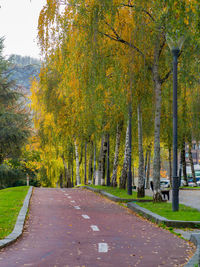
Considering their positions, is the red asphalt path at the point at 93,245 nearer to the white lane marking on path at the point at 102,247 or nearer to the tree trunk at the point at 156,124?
the white lane marking on path at the point at 102,247

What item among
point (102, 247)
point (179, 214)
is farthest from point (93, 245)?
point (179, 214)

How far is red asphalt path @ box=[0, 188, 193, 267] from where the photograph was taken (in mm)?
8109

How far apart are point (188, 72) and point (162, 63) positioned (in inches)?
106

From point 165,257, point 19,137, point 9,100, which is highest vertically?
point 9,100

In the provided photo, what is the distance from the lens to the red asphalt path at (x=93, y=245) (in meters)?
8.11

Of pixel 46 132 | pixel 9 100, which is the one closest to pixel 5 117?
pixel 9 100

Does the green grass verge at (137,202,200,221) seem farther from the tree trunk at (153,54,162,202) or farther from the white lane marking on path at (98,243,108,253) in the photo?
the white lane marking on path at (98,243,108,253)

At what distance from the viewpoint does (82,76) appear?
67.1 ft

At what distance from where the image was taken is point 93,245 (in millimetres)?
9781

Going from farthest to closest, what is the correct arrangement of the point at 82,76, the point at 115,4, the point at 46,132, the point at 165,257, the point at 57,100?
the point at 46,132
the point at 57,100
the point at 82,76
the point at 115,4
the point at 165,257

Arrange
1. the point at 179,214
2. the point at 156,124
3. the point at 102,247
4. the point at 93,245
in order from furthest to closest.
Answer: the point at 156,124 < the point at 179,214 < the point at 93,245 < the point at 102,247

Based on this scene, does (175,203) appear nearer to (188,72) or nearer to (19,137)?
(188,72)

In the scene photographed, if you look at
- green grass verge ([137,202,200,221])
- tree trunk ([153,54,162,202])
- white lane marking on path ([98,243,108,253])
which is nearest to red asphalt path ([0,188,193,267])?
white lane marking on path ([98,243,108,253])

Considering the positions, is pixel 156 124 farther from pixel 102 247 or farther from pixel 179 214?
pixel 102 247
